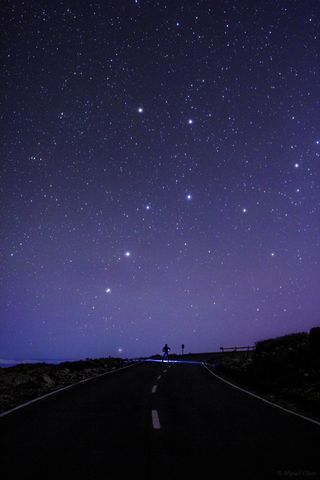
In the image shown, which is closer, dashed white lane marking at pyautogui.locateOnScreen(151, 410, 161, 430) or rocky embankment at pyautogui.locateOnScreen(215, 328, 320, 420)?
dashed white lane marking at pyautogui.locateOnScreen(151, 410, 161, 430)

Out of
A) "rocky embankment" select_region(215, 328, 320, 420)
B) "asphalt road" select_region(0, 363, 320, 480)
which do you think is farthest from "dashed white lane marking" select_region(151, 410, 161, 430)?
"rocky embankment" select_region(215, 328, 320, 420)

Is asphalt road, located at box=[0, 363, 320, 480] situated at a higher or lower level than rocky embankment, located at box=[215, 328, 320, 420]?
lower

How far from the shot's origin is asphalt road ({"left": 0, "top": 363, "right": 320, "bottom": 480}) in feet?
18.6

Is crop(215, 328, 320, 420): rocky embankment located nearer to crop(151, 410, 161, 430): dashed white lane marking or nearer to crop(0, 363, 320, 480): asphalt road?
crop(0, 363, 320, 480): asphalt road

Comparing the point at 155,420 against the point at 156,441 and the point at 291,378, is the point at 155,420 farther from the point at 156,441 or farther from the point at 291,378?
the point at 291,378

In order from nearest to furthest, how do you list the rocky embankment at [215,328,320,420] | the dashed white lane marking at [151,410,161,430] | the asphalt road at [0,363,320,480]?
the asphalt road at [0,363,320,480] → the dashed white lane marking at [151,410,161,430] → the rocky embankment at [215,328,320,420]

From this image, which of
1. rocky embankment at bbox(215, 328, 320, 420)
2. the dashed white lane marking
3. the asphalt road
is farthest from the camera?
rocky embankment at bbox(215, 328, 320, 420)

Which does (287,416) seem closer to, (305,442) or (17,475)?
(305,442)

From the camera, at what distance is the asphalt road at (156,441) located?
568 centimetres

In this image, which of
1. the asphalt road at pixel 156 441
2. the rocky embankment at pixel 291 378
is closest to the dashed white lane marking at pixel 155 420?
the asphalt road at pixel 156 441

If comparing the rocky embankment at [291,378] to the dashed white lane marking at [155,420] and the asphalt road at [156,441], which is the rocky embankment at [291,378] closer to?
the asphalt road at [156,441]

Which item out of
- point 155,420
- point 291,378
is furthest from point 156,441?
point 291,378

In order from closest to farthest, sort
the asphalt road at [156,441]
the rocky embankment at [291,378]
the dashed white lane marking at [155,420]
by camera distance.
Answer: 1. the asphalt road at [156,441]
2. the dashed white lane marking at [155,420]
3. the rocky embankment at [291,378]

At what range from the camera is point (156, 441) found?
729 centimetres
